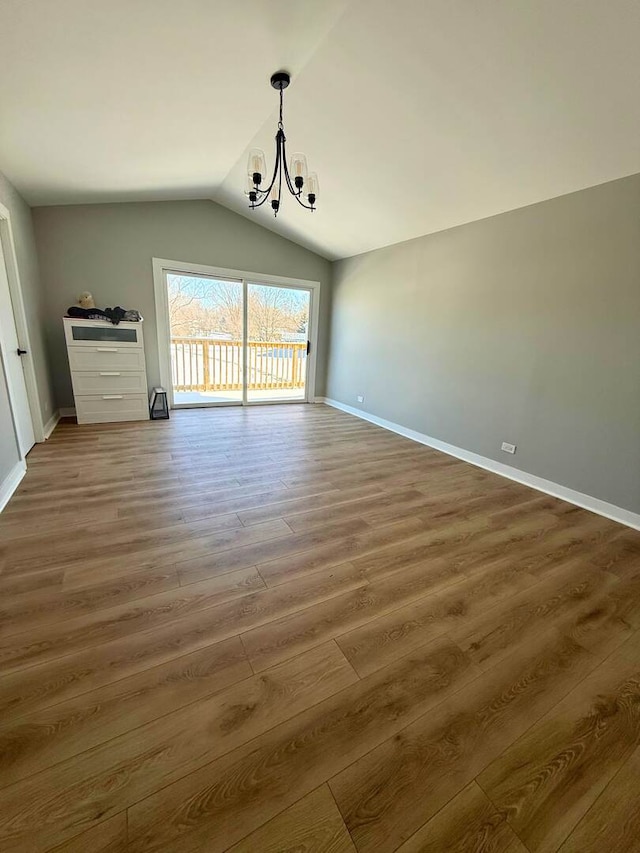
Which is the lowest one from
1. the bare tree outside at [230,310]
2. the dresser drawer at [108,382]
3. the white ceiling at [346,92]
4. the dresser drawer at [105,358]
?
the dresser drawer at [108,382]

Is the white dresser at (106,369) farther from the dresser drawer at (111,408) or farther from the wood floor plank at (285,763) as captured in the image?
the wood floor plank at (285,763)

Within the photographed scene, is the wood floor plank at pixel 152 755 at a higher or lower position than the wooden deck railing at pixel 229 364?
lower

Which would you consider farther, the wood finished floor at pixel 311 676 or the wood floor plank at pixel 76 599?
the wood floor plank at pixel 76 599

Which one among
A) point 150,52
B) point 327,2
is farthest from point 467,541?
point 150,52

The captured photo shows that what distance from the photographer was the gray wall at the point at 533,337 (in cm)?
245

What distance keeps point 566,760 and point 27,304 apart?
4799 mm

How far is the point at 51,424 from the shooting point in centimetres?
377

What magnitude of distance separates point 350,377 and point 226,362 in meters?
2.34

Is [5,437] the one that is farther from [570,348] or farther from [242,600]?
[570,348]

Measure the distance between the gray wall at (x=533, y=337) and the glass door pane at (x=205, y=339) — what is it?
2.36 metres

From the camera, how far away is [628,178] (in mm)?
2318

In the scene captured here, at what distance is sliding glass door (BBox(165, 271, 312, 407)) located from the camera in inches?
203

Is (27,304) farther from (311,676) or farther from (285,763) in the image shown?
(285,763)

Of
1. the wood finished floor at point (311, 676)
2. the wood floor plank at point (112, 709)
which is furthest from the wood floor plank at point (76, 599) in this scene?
the wood floor plank at point (112, 709)
